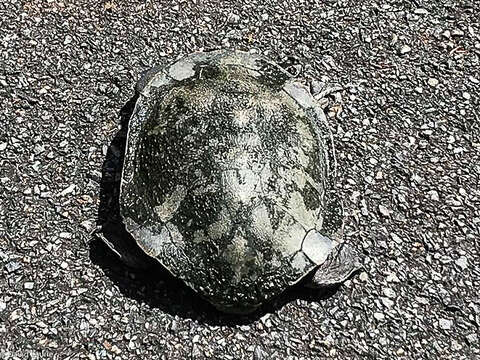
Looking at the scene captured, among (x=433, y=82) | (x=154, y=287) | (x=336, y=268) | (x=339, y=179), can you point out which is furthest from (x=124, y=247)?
(x=433, y=82)

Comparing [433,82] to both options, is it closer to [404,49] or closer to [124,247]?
[404,49]

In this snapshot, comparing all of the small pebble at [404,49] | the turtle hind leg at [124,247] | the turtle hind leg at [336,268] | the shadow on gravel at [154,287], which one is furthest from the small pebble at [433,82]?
the turtle hind leg at [124,247]

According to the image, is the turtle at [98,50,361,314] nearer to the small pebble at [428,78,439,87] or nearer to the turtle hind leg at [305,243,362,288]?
the turtle hind leg at [305,243,362,288]

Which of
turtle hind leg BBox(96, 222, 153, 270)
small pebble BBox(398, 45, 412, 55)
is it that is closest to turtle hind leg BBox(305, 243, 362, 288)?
turtle hind leg BBox(96, 222, 153, 270)

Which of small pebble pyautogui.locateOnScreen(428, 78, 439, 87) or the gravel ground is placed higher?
small pebble pyautogui.locateOnScreen(428, 78, 439, 87)

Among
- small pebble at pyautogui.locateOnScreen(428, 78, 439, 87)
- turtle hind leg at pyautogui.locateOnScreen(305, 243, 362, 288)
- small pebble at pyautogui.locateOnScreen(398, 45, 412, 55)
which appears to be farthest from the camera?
small pebble at pyautogui.locateOnScreen(398, 45, 412, 55)

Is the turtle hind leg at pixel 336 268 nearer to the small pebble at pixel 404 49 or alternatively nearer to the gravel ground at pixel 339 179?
the gravel ground at pixel 339 179
